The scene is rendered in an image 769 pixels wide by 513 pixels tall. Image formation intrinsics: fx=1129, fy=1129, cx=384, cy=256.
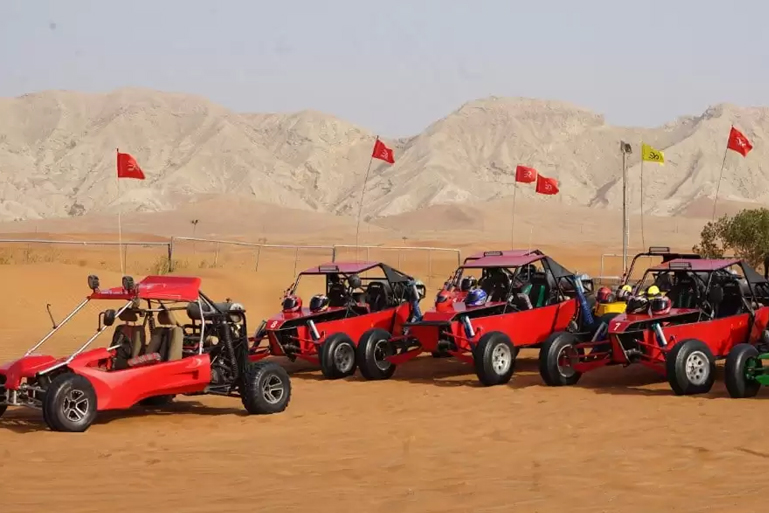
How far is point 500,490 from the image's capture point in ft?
27.9

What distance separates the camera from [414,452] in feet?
34.5

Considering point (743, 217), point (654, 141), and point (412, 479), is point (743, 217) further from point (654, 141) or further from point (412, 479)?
point (654, 141)

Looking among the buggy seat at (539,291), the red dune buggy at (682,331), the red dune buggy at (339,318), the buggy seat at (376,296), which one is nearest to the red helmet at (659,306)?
the red dune buggy at (682,331)

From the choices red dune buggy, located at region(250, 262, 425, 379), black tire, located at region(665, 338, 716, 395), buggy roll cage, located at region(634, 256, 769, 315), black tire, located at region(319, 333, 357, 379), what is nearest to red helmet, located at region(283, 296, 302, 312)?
red dune buggy, located at region(250, 262, 425, 379)

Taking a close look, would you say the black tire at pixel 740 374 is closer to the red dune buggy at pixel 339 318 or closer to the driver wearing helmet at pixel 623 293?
the driver wearing helmet at pixel 623 293

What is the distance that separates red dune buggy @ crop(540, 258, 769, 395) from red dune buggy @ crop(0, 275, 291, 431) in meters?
4.29

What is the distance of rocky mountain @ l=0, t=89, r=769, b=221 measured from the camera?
5049 inches

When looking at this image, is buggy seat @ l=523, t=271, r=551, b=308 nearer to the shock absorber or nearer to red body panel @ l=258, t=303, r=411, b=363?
the shock absorber

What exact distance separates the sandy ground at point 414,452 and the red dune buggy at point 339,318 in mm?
611

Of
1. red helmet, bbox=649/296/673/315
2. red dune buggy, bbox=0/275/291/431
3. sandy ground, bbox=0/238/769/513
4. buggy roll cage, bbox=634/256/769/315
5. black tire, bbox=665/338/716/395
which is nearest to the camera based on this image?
sandy ground, bbox=0/238/769/513

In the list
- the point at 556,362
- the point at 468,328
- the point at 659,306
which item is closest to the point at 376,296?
the point at 468,328

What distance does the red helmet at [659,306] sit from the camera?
1511 centimetres

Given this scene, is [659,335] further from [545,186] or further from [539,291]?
[545,186]

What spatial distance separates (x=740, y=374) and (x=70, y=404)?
7682mm
